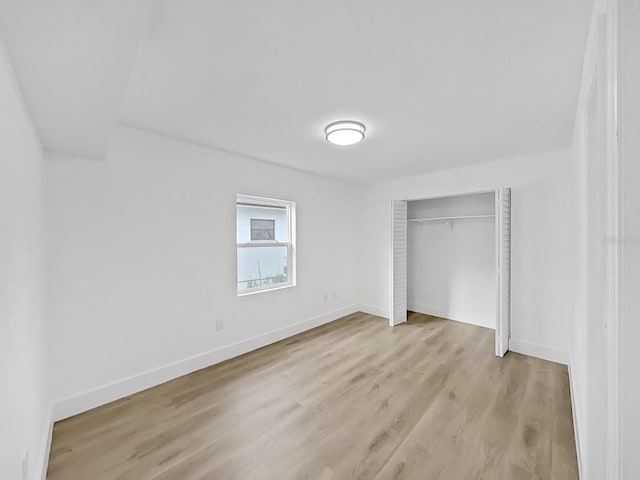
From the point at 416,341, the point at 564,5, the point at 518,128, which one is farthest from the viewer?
the point at 416,341

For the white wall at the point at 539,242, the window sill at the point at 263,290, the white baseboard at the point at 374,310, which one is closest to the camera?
the white wall at the point at 539,242

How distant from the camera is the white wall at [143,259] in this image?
2123 millimetres

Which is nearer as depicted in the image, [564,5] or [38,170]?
[564,5]

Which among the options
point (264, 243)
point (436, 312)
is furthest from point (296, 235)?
point (436, 312)

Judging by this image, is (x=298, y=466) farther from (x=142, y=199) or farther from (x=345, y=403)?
(x=142, y=199)

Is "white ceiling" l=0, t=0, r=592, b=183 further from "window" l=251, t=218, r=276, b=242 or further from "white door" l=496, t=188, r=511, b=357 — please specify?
"window" l=251, t=218, r=276, b=242

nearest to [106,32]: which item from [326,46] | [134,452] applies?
[326,46]

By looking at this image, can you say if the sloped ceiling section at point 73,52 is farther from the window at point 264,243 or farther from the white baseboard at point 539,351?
the white baseboard at point 539,351

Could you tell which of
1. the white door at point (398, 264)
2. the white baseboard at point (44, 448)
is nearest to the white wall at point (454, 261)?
the white door at point (398, 264)

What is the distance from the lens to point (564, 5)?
1152 mm

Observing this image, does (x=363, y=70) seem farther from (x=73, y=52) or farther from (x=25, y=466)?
(x=25, y=466)

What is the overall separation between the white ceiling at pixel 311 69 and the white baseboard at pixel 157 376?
1.91 metres

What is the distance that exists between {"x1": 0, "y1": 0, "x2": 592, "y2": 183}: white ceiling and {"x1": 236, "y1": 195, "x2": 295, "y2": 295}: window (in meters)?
A: 1.09

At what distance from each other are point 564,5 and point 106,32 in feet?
5.90
